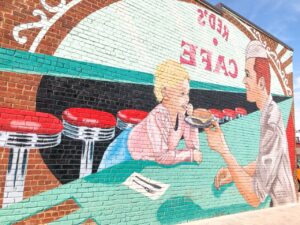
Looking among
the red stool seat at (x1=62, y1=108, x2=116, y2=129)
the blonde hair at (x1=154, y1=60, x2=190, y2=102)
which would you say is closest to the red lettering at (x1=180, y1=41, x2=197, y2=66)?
the blonde hair at (x1=154, y1=60, x2=190, y2=102)

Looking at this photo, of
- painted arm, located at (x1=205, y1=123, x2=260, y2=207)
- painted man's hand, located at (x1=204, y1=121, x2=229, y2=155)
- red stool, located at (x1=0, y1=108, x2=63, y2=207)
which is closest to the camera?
red stool, located at (x1=0, y1=108, x2=63, y2=207)

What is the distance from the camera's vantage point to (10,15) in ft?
16.5

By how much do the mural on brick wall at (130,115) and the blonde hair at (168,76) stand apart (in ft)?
0.10

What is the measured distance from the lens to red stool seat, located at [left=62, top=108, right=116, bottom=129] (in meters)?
5.59

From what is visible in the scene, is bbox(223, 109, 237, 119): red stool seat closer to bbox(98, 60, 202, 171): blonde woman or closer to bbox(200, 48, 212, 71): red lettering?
bbox(200, 48, 212, 71): red lettering

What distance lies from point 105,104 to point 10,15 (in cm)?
221

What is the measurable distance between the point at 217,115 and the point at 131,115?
308cm

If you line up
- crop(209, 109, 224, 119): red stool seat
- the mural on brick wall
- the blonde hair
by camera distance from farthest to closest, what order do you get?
crop(209, 109, 224, 119): red stool seat < the blonde hair < the mural on brick wall

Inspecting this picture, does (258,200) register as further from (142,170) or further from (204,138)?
(142,170)

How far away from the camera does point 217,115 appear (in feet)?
28.6

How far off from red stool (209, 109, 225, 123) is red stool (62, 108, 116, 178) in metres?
3.51

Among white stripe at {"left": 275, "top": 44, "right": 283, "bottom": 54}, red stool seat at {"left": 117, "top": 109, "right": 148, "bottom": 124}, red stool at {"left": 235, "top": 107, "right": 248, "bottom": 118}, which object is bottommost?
red stool seat at {"left": 117, "top": 109, "right": 148, "bottom": 124}

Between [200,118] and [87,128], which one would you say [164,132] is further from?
[87,128]

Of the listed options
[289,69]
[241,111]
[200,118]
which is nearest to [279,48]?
[289,69]
